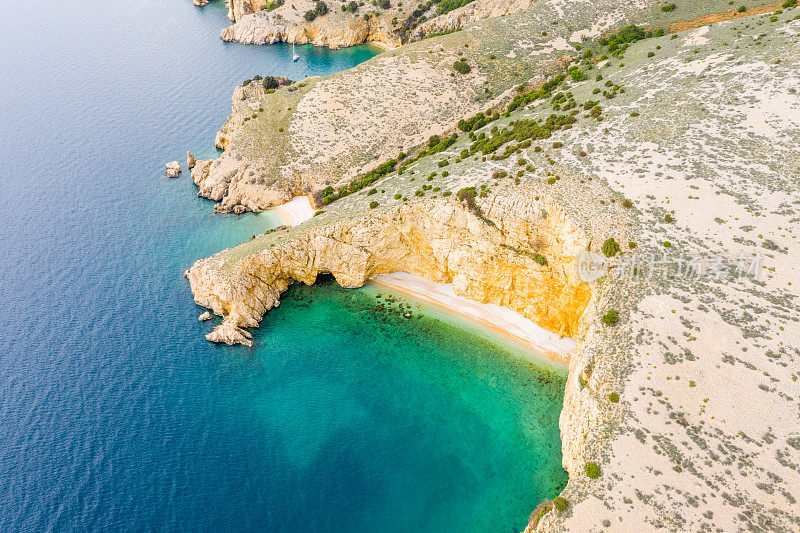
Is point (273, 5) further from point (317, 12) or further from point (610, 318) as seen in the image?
point (610, 318)

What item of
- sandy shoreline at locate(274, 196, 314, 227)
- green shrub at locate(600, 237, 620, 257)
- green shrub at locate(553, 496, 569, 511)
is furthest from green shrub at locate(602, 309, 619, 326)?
sandy shoreline at locate(274, 196, 314, 227)

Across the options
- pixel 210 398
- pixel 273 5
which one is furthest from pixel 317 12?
pixel 210 398

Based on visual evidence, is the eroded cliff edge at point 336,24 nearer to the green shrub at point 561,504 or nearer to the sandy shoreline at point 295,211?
the sandy shoreline at point 295,211

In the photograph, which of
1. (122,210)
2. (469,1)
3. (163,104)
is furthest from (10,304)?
(469,1)

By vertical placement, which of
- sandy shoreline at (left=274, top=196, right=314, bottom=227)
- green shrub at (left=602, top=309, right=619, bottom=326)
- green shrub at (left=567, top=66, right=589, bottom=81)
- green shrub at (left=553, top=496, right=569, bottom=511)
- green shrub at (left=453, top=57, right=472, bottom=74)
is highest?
green shrub at (left=453, top=57, right=472, bottom=74)

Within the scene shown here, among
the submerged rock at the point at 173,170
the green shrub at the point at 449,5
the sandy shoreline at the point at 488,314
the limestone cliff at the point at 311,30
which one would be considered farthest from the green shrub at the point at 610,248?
the limestone cliff at the point at 311,30

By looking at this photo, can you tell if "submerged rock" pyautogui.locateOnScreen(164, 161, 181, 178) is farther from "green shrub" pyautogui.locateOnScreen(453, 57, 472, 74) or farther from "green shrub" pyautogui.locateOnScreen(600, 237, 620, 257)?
"green shrub" pyautogui.locateOnScreen(600, 237, 620, 257)

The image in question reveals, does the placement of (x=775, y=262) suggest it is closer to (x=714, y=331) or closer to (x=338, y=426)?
(x=714, y=331)
